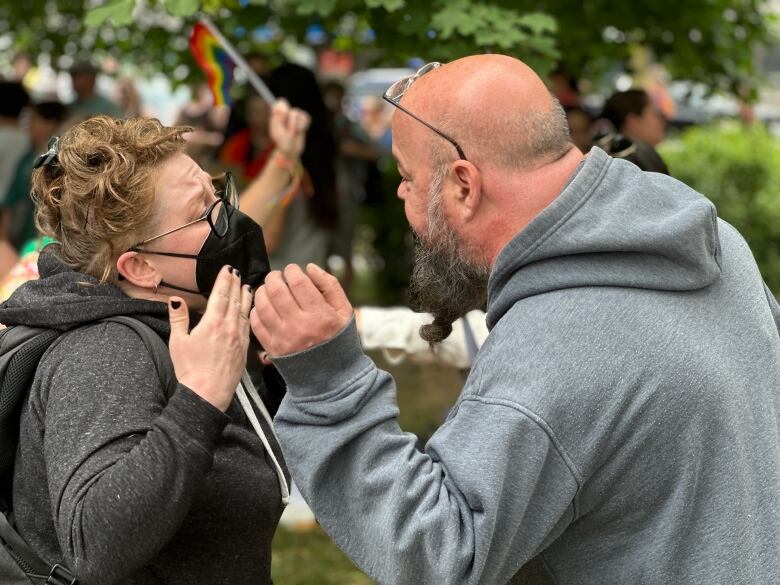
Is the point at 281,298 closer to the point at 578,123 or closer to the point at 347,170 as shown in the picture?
the point at 578,123

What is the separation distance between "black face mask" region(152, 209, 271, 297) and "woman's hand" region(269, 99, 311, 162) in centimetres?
198

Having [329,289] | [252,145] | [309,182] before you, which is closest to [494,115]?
[329,289]

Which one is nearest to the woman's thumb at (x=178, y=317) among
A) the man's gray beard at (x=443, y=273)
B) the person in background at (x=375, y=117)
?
the man's gray beard at (x=443, y=273)

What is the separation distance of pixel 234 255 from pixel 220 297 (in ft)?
0.88

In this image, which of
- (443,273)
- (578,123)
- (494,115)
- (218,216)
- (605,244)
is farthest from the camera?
(578,123)

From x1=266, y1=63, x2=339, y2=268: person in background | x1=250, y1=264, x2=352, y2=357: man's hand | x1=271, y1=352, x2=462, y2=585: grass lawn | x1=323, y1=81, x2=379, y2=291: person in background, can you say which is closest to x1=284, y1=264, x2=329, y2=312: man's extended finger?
x1=250, y1=264, x2=352, y2=357: man's hand

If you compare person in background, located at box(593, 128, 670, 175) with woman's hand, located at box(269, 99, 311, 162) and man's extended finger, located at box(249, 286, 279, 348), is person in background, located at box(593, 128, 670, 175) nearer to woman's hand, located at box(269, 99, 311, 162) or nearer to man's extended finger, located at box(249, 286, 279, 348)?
woman's hand, located at box(269, 99, 311, 162)

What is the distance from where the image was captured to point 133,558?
6.45 ft

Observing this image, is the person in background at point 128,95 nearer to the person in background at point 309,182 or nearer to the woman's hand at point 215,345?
the person in background at point 309,182

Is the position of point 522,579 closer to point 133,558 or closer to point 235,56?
point 133,558

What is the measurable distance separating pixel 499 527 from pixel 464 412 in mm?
190

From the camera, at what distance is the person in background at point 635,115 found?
20.1 ft

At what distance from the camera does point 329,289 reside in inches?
72.1

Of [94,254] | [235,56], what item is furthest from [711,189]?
[94,254]
